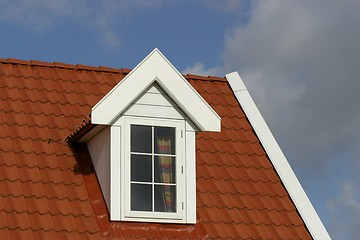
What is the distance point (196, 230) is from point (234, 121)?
2.94 meters

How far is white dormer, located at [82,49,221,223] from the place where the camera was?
1201cm

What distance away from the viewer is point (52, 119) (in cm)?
1336

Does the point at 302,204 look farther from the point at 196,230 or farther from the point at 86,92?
the point at 86,92

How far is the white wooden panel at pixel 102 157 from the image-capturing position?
12.2 m

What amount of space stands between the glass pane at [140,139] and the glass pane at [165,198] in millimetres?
533

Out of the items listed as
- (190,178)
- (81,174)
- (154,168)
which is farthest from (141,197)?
(81,174)

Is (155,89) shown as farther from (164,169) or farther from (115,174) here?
(115,174)

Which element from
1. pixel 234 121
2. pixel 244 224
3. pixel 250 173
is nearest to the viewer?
pixel 244 224

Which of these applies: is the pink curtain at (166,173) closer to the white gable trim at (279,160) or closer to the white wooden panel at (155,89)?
the white wooden panel at (155,89)

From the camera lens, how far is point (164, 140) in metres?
12.4

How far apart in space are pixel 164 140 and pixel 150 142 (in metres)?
0.21

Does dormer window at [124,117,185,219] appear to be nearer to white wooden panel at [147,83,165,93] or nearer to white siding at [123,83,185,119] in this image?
white siding at [123,83,185,119]

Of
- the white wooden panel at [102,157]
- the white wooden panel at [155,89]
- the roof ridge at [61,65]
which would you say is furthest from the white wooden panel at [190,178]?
the roof ridge at [61,65]

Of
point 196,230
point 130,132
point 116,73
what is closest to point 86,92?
point 116,73
